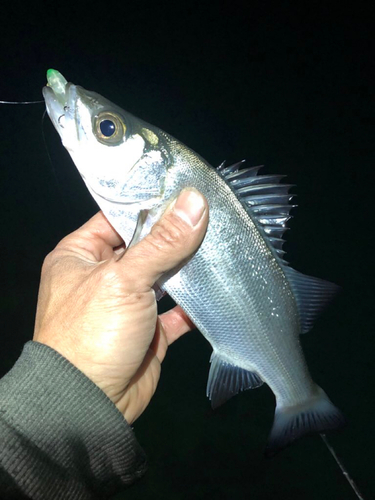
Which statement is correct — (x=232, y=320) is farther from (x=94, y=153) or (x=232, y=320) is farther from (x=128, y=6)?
(x=128, y=6)

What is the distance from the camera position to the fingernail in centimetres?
128

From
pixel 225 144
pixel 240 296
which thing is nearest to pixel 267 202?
pixel 240 296

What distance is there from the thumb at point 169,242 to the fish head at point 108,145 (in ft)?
0.41

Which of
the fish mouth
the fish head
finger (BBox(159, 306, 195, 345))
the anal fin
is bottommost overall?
the anal fin

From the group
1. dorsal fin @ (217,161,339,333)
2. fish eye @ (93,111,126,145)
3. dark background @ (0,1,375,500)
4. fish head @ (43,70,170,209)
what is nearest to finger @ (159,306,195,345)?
dorsal fin @ (217,161,339,333)

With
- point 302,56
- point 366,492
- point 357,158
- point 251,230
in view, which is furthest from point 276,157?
point 366,492

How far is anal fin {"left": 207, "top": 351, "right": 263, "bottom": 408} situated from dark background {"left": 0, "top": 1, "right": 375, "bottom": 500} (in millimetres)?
1607

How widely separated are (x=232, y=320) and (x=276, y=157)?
2.71 m

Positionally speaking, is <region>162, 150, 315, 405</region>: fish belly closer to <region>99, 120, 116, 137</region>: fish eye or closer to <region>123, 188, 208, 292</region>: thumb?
<region>123, 188, 208, 292</region>: thumb

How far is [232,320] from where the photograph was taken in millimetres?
1445

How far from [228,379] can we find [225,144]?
2831 millimetres

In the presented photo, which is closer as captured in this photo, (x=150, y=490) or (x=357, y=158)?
(x=150, y=490)

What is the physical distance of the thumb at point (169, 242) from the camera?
125cm

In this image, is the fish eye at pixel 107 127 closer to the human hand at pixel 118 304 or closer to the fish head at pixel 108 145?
the fish head at pixel 108 145
